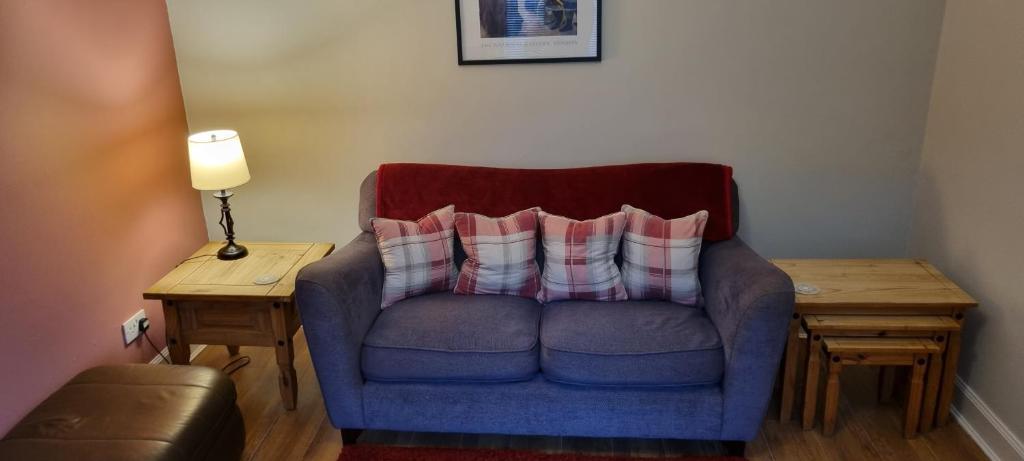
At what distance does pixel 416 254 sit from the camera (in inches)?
102

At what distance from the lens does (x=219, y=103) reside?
3.08 metres

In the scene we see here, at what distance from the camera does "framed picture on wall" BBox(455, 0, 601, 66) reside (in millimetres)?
2799

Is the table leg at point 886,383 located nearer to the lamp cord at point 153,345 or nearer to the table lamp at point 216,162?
the table lamp at point 216,162

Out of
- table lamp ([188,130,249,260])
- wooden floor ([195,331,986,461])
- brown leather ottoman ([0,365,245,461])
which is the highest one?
Answer: table lamp ([188,130,249,260])

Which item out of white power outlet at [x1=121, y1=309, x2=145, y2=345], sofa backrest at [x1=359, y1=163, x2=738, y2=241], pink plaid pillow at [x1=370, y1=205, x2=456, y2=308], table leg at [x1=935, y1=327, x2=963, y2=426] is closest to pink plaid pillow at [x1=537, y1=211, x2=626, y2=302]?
sofa backrest at [x1=359, y1=163, x2=738, y2=241]

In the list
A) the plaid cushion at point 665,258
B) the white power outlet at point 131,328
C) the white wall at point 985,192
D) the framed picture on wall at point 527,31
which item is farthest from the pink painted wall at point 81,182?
the white wall at point 985,192

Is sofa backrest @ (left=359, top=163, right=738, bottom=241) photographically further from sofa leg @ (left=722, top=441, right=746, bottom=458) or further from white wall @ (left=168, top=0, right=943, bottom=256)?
sofa leg @ (left=722, top=441, right=746, bottom=458)

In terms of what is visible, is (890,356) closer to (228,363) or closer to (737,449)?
(737,449)

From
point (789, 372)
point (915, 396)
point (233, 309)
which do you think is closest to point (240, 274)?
point (233, 309)

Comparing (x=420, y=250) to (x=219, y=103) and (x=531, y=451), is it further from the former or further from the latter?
(x=219, y=103)

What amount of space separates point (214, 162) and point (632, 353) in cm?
171

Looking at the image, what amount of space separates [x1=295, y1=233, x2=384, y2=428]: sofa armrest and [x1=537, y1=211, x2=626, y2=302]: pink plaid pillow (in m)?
0.68

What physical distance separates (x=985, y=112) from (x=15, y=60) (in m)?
3.25

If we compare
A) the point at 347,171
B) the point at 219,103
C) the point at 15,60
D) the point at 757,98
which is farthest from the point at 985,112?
→ the point at 15,60
